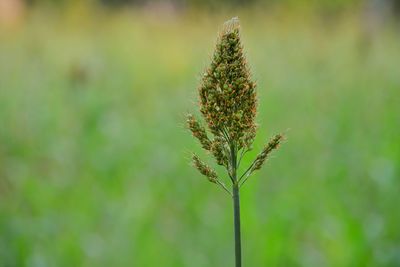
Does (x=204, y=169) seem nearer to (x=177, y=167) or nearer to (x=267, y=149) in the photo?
(x=267, y=149)

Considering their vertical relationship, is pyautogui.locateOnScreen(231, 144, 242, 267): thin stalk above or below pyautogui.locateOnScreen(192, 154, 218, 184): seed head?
below

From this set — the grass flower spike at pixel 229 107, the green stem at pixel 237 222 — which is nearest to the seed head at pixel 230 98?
the grass flower spike at pixel 229 107

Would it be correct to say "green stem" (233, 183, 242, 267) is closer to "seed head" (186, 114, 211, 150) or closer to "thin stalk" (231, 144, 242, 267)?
"thin stalk" (231, 144, 242, 267)

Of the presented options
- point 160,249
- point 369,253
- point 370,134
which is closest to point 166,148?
point 370,134

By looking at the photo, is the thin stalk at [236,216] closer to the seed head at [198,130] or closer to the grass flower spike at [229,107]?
the grass flower spike at [229,107]

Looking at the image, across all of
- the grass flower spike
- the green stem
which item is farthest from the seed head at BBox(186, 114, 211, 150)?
the green stem

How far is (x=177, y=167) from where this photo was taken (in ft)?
18.5

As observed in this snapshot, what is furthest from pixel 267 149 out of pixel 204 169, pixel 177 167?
pixel 177 167

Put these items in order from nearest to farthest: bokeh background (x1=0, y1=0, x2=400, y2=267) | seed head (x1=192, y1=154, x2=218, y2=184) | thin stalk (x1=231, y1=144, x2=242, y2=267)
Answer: thin stalk (x1=231, y1=144, x2=242, y2=267) → seed head (x1=192, y1=154, x2=218, y2=184) → bokeh background (x1=0, y1=0, x2=400, y2=267)

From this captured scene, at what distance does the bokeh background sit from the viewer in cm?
408

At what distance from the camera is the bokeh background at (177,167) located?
408cm

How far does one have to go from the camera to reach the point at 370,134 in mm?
6102

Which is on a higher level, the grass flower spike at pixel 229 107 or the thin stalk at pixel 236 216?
the grass flower spike at pixel 229 107

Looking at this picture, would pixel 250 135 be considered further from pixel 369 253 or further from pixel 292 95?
pixel 292 95
